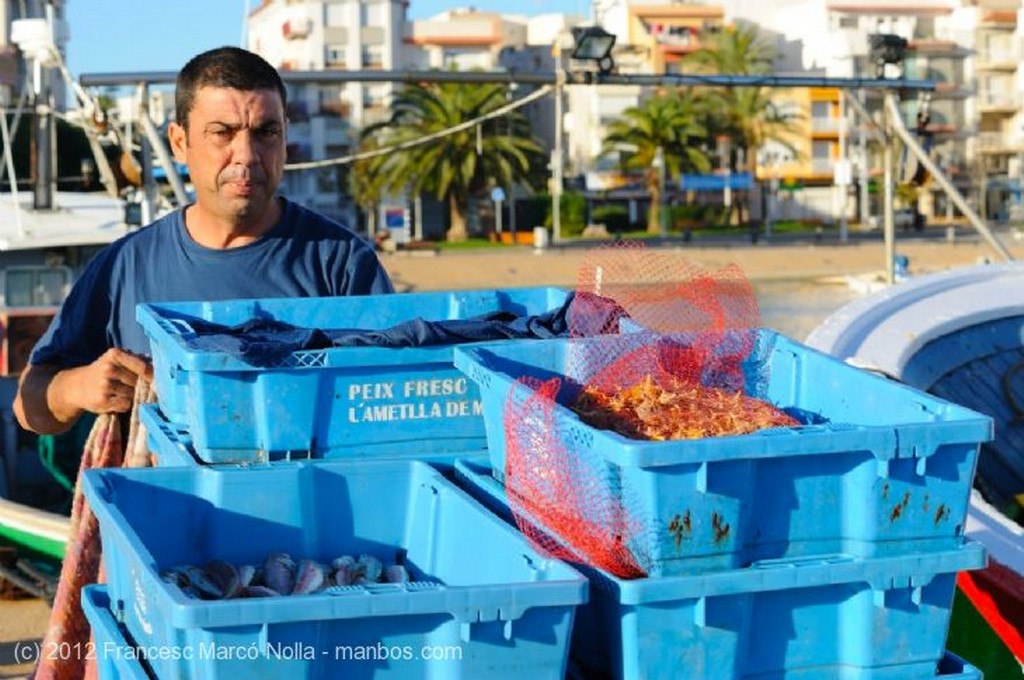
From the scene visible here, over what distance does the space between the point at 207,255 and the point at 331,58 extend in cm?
7936


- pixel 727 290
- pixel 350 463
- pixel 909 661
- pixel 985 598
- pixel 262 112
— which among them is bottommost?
pixel 985 598

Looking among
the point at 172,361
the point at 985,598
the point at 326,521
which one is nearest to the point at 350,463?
the point at 326,521

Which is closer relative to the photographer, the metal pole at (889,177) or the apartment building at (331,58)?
the metal pole at (889,177)

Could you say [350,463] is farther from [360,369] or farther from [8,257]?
[8,257]

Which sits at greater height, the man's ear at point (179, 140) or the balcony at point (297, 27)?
the balcony at point (297, 27)

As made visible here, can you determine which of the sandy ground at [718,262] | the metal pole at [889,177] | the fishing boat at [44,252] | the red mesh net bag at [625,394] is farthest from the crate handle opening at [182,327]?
the sandy ground at [718,262]

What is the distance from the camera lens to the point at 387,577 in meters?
3.04

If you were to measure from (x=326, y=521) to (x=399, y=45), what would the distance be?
3205 inches

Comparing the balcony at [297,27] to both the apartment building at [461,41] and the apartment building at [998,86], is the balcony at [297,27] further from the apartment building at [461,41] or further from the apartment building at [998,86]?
the apartment building at [998,86]

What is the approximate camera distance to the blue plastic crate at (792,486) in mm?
2566

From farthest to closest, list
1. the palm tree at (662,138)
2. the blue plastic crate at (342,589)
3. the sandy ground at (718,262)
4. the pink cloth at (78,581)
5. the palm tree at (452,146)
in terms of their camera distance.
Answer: the palm tree at (662,138) → the palm tree at (452,146) → the sandy ground at (718,262) → the pink cloth at (78,581) → the blue plastic crate at (342,589)

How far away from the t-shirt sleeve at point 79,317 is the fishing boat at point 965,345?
127 inches

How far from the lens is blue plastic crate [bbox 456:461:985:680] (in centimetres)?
257

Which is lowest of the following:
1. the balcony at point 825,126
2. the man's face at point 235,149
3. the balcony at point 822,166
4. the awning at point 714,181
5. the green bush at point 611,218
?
the green bush at point 611,218
